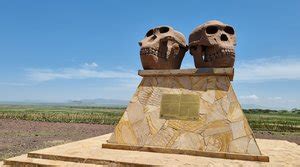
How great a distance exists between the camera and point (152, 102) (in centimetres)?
739

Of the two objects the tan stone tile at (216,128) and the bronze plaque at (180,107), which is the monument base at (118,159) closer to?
the tan stone tile at (216,128)

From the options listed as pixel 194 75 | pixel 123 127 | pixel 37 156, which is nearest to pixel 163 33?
pixel 194 75

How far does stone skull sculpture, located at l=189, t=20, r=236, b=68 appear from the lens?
727 cm

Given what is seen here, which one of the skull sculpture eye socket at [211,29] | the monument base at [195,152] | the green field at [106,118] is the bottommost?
the green field at [106,118]

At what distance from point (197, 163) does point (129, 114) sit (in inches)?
95.0

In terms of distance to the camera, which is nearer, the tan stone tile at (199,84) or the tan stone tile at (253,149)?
the tan stone tile at (253,149)

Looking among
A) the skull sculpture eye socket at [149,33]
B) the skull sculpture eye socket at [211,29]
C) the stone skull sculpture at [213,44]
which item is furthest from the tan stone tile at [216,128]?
the skull sculpture eye socket at [149,33]

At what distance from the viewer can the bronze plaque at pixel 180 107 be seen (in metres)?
6.96

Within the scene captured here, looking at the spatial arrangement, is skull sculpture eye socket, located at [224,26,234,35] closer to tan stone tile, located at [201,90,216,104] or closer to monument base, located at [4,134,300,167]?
tan stone tile, located at [201,90,216,104]

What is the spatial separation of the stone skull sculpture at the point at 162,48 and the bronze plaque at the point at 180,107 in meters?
1.06

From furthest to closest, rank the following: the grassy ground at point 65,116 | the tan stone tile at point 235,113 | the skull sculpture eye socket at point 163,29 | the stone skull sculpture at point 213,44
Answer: the grassy ground at point 65,116, the skull sculpture eye socket at point 163,29, the stone skull sculpture at point 213,44, the tan stone tile at point 235,113

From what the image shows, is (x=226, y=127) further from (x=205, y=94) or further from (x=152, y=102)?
(x=152, y=102)

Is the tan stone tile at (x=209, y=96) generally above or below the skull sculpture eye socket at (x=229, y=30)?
below

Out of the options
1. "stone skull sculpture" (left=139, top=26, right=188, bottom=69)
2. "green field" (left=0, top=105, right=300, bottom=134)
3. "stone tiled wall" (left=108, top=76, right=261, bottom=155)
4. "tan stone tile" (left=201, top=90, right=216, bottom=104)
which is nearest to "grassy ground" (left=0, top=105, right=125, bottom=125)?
"green field" (left=0, top=105, right=300, bottom=134)
